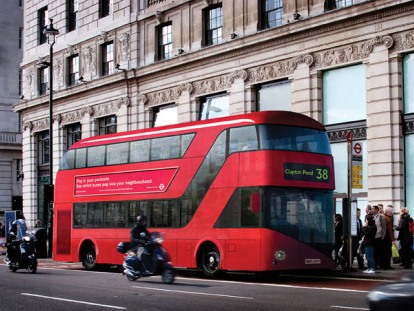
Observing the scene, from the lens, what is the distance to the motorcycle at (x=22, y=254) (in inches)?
922

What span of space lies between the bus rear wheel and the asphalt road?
0.43 meters

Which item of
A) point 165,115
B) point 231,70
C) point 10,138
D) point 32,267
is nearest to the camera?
point 32,267

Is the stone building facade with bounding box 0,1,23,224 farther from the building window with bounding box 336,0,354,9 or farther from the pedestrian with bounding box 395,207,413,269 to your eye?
the pedestrian with bounding box 395,207,413,269

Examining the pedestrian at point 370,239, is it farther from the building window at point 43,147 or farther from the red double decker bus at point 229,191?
the building window at point 43,147

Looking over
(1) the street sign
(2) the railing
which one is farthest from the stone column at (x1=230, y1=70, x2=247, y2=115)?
(2) the railing

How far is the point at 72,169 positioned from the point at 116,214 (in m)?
2.97

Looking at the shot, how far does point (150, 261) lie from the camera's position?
786 inches

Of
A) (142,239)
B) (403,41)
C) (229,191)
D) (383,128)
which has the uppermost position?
(403,41)

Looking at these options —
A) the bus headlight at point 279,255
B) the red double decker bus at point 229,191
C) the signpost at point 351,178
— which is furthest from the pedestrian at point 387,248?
the bus headlight at point 279,255

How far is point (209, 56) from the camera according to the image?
34.3 meters

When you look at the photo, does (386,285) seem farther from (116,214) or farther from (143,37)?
(143,37)

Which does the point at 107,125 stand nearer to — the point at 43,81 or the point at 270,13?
the point at 43,81

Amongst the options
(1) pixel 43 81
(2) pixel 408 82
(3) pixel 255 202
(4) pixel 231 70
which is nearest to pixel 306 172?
(3) pixel 255 202

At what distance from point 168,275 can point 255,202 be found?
276 cm
